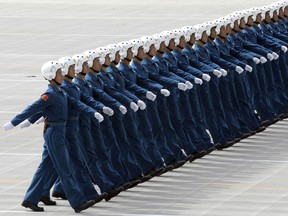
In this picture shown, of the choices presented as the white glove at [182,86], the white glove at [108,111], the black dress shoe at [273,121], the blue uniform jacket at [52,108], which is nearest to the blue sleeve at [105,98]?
the white glove at [108,111]

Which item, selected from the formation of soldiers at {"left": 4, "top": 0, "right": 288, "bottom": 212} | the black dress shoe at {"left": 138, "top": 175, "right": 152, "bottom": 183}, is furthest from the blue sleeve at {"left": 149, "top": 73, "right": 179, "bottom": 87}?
the black dress shoe at {"left": 138, "top": 175, "right": 152, "bottom": 183}

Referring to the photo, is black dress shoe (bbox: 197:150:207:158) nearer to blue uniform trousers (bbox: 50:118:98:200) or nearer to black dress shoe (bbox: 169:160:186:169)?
black dress shoe (bbox: 169:160:186:169)

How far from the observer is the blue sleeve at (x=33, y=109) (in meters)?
17.2

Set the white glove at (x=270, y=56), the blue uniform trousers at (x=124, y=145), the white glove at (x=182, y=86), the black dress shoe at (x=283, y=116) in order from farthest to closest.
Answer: the black dress shoe at (x=283, y=116)
the white glove at (x=270, y=56)
the white glove at (x=182, y=86)
the blue uniform trousers at (x=124, y=145)

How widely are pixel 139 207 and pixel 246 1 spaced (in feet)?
104

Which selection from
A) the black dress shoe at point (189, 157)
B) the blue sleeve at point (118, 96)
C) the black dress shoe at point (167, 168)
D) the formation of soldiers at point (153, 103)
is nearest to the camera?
the formation of soldiers at point (153, 103)

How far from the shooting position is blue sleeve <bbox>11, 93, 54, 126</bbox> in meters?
17.2

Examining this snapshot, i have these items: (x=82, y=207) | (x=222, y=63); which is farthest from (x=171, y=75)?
(x=82, y=207)

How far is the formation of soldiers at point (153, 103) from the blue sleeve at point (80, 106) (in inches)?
0.5

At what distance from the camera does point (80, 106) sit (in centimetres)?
1756

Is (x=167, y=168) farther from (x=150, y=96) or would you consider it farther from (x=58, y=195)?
(x=58, y=195)

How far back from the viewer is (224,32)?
74.6 ft

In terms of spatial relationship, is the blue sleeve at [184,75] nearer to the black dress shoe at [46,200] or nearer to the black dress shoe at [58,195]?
the black dress shoe at [58,195]

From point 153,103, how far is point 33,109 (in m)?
3.25
